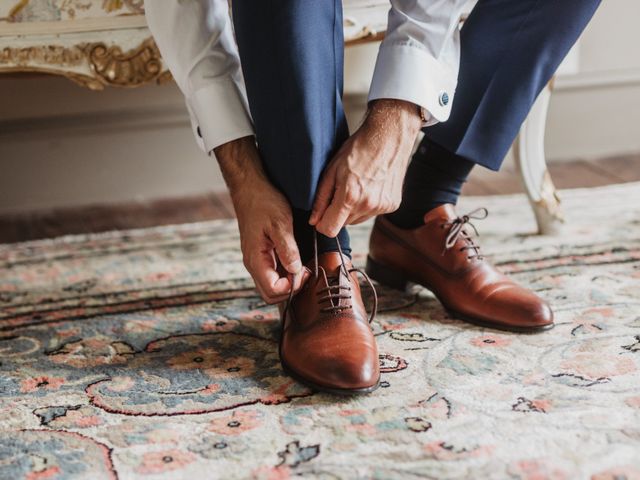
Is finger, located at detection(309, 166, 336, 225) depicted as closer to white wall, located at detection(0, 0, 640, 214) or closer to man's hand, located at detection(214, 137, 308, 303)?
man's hand, located at detection(214, 137, 308, 303)

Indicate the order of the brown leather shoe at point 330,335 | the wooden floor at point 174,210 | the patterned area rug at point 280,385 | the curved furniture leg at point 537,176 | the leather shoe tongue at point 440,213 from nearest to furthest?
the patterned area rug at point 280,385, the brown leather shoe at point 330,335, the leather shoe tongue at point 440,213, the curved furniture leg at point 537,176, the wooden floor at point 174,210

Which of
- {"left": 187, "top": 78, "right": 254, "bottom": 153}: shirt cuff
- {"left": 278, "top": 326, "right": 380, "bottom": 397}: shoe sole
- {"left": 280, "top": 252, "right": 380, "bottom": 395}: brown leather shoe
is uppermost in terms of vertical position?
{"left": 187, "top": 78, "right": 254, "bottom": 153}: shirt cuff

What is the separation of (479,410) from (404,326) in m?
0.21

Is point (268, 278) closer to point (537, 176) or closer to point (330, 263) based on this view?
point (330, 263)

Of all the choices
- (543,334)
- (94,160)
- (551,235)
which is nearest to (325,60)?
(543,334)

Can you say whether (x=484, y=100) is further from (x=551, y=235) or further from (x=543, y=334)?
(x=551, y=235)

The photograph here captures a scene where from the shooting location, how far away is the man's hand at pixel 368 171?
73 cm

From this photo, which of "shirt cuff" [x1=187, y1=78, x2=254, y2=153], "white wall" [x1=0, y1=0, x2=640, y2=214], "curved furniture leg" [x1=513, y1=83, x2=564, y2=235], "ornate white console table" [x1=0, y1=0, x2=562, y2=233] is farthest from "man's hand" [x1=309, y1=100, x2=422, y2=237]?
"white wall" [x1=0, y1=0, x2=640, y2=214]

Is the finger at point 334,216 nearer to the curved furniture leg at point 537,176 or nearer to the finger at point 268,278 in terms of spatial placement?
the finger at point 268,278

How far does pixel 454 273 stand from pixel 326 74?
0.27m

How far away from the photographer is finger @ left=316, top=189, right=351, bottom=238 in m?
0.73

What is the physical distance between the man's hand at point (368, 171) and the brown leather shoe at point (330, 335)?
5 centimetres

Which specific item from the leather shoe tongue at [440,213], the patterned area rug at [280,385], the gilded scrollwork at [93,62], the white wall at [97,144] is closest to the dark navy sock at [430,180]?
the leather shoe tongue at [440,213]

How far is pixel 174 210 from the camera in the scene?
1.44m
